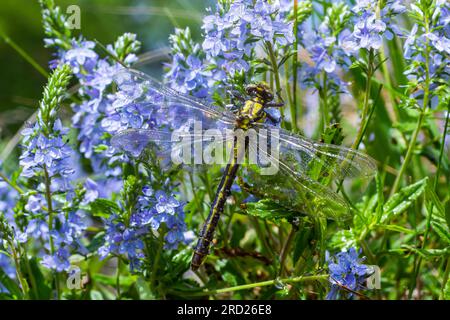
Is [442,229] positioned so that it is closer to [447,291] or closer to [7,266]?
[447,291]

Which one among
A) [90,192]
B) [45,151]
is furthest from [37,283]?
[45,151]

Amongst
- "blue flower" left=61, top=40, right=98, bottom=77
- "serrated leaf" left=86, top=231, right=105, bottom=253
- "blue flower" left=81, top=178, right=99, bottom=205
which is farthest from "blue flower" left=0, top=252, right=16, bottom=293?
"blue flower" left=61, top=40, right=98, bottom=77

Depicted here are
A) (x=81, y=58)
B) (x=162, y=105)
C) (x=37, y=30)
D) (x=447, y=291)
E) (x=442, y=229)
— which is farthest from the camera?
(x=37, y=30)

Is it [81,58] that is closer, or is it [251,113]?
[251,113]

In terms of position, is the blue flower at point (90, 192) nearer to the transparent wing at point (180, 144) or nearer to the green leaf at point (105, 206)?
the green leaf at point (105, 206)

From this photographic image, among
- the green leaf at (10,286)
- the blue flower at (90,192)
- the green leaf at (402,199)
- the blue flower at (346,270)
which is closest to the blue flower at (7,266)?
the green leaf at (10,286)

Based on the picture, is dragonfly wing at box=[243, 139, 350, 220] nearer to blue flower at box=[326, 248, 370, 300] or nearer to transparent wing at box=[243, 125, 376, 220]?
transparent wing at box=[243, 125, 376, 220]

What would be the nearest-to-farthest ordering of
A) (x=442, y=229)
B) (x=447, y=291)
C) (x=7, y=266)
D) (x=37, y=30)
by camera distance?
(x=447, y=291) → (x=442, y=229) → (x=7, y=266) → (x=37, y=30)
